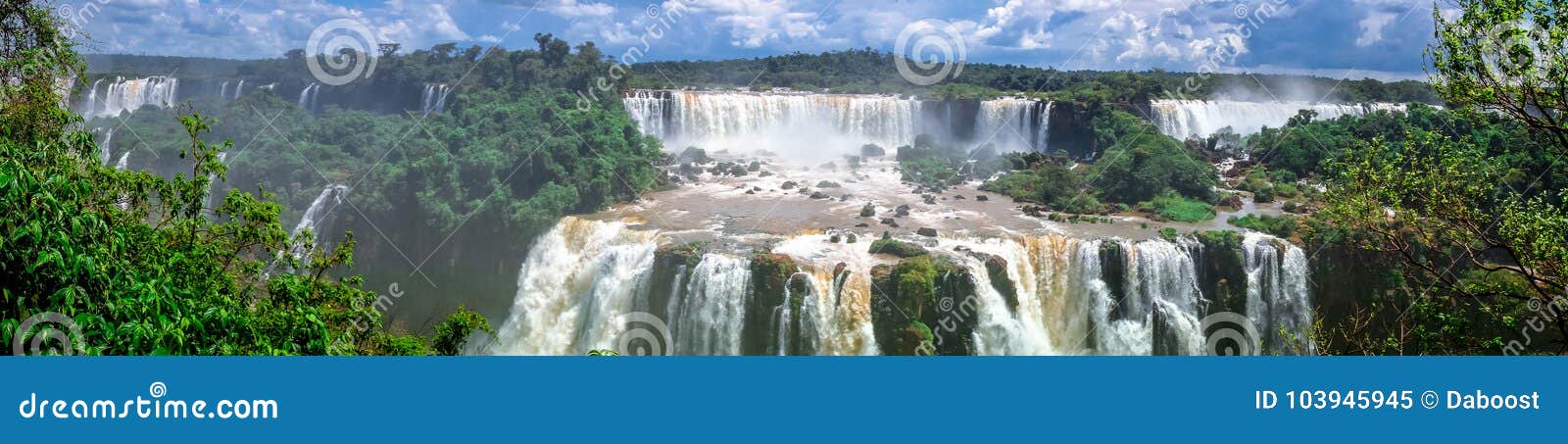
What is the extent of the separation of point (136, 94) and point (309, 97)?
5.42 meters

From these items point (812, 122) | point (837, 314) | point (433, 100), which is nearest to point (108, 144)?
point (433, 100)

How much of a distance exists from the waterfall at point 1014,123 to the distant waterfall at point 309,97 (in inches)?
837

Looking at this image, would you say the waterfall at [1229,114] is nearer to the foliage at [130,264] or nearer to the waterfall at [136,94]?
the foliage at [130,264]

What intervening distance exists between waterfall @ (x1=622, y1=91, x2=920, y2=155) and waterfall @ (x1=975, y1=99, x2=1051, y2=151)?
2.20 metres

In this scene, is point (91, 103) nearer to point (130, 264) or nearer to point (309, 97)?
point (309, 97)

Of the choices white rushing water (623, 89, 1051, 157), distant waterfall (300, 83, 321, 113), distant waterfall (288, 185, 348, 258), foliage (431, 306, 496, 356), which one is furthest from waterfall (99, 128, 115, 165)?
foliage (431, 306, 496, 356)

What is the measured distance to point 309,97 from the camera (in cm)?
3378

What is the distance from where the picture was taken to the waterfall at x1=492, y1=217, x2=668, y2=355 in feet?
61.0

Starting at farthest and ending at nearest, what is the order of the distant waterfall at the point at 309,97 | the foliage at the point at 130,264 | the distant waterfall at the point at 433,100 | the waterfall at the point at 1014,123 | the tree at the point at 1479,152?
the distant waterfall at the point at 309,97, the waterfall at the point at 1014,123, the distant waterfall at the point at 433,100, the tree at the point at 1479,152, the foliage at the point at 130,264

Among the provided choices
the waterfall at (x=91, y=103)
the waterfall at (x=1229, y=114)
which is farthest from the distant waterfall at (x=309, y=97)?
the waterfall at (x=1229, y=114)

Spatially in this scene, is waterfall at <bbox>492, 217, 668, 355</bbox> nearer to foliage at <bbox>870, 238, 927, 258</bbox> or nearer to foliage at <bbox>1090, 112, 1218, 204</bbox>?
foliage at <bbox>870, 238, 927, 258</bbox>

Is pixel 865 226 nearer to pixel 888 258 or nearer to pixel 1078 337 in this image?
pixel 888 258

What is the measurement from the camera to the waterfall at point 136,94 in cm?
3291

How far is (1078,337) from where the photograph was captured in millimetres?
18797
